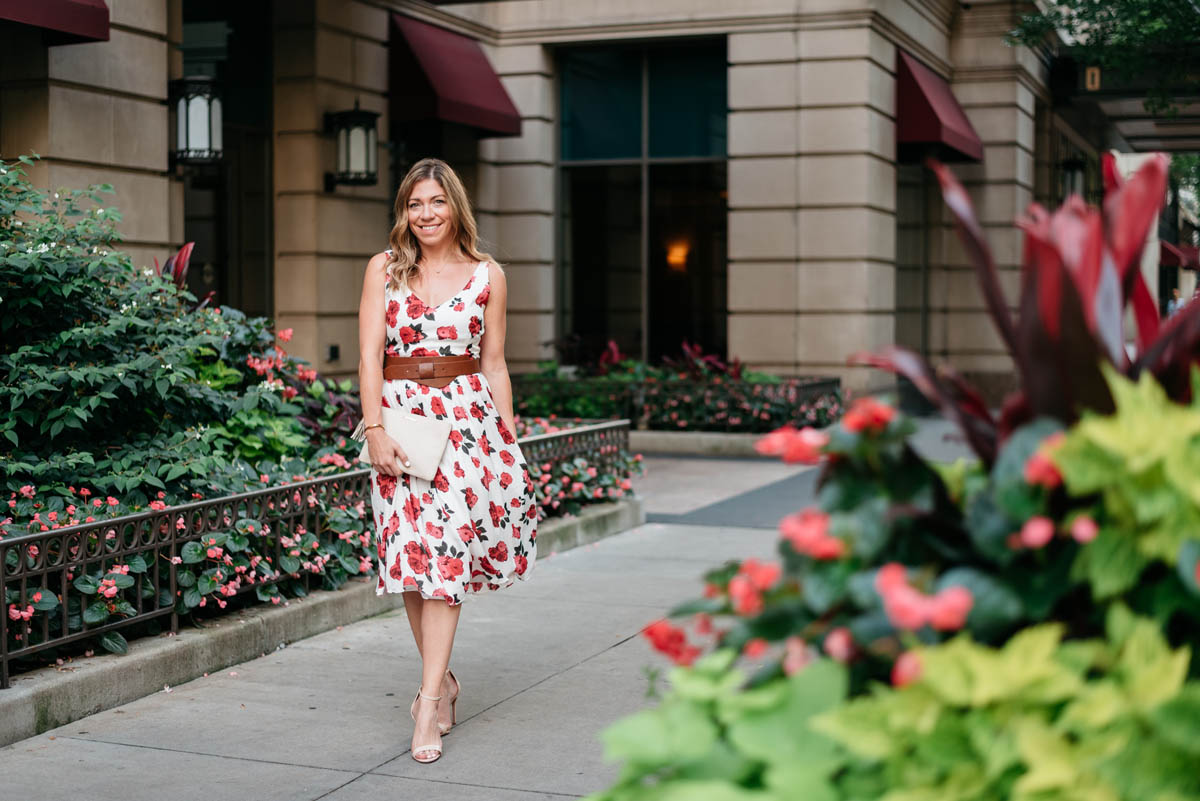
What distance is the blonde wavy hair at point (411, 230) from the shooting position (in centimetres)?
495

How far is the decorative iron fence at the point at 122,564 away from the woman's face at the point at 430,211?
168 centimetres

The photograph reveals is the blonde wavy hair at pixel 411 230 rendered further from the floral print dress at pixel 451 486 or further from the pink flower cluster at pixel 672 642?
the pink flower cluster at pixel 672 642

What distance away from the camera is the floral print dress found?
15.8ft

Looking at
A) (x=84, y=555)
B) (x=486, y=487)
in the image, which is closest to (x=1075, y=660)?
(x=486, y=487)

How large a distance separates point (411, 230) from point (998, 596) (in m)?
3.49

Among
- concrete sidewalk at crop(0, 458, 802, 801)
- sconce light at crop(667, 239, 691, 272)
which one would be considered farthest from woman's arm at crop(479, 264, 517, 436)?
sconce light at crop(667, 239, 691, 272)

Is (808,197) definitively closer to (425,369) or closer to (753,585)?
(425,369)

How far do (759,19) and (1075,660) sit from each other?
54.8 feet

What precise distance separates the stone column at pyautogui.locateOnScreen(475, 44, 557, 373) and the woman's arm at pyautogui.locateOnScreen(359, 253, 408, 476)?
1382cm

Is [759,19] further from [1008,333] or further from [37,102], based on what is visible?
[1008,333]

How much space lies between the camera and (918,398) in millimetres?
21047

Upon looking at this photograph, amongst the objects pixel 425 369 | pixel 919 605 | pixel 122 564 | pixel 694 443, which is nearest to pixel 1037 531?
pixel 919 605

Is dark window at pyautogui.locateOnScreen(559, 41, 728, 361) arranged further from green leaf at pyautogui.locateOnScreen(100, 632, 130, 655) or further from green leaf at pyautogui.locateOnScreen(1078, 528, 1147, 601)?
green leaf at pyautogui.locateOnScreen(1078, 528, 1147, 601)

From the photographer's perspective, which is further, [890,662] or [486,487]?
[486,487]
